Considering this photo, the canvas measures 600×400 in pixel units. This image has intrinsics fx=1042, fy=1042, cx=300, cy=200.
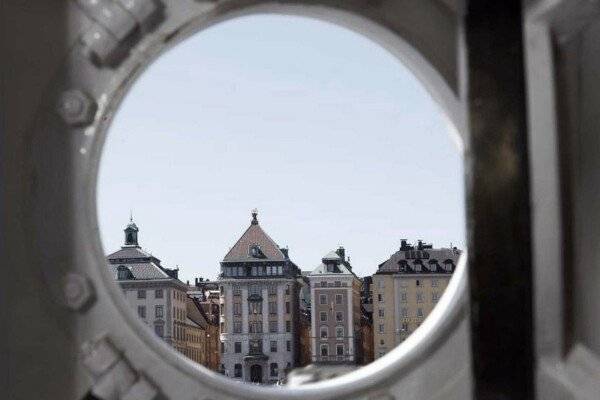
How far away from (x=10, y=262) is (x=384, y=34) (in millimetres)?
626

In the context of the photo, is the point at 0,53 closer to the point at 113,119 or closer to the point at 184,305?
the point at 113,119

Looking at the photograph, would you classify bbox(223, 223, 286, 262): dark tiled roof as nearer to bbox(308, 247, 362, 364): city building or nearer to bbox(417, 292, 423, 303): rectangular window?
bbox(308, 247, 362, 364): city building

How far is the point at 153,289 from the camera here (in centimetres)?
4331

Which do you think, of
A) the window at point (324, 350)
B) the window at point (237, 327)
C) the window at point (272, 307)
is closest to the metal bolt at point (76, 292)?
the window at point (324, 350)

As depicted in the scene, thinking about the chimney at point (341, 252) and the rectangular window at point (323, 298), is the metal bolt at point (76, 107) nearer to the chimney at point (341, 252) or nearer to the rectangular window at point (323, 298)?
the rectangular window at point (323, 298)

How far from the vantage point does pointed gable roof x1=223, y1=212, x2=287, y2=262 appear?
4519 centimetres

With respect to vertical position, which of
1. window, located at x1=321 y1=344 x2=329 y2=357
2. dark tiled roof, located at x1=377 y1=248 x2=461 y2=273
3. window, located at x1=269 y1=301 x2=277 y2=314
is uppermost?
dark tiled roof, located at x1=377 y1=248 x2=461 y2=273

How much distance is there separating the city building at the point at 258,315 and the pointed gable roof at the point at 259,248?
0.04 meters

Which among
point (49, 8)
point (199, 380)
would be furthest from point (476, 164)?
point (49, 8)

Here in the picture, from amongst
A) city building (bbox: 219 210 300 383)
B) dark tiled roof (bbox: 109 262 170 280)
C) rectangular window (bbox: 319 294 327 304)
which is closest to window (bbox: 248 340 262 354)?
city building (bbox: 219 210 300 383)

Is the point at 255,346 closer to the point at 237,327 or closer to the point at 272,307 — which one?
the point at 237,327

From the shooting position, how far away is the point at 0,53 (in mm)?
1469

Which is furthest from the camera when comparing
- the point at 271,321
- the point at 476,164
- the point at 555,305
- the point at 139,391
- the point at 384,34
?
the point at 271,321

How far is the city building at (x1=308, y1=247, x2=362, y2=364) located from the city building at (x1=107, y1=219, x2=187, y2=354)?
574 cm
